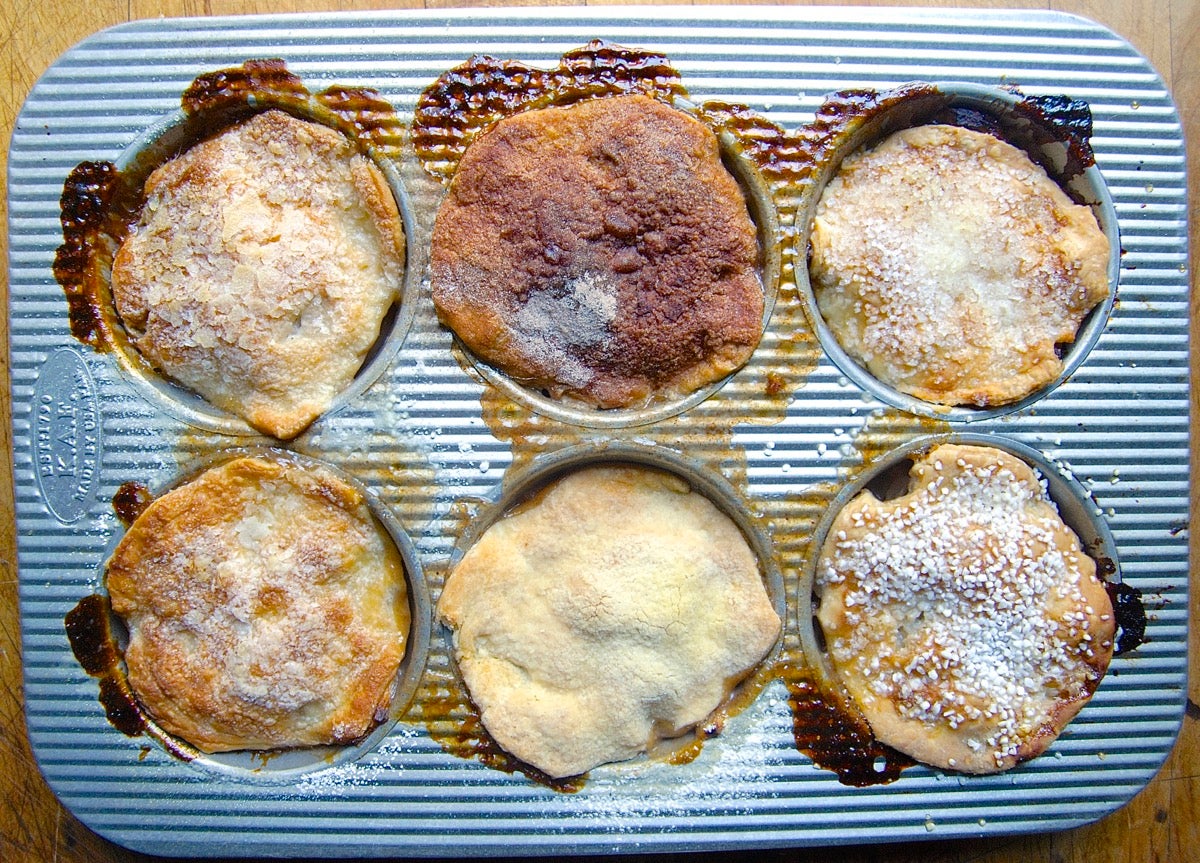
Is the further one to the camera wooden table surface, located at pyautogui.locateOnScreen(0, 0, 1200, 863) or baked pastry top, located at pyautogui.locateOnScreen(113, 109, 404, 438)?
wooden table surface, located at pyautogui.locateOnScreen(0, 0, 1200, 863)

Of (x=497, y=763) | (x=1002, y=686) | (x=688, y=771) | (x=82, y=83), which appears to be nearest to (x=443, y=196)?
(x=82, y=83)

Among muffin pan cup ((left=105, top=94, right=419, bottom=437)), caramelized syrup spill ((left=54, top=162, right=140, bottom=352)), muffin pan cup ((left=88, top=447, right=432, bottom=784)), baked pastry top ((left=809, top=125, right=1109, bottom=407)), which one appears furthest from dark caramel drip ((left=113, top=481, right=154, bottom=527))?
baked pastry top ((left=809, top=125, right=1109, bottom=407))

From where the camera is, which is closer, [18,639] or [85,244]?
[85,244]

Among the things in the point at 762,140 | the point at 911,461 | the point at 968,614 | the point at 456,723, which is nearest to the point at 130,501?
the point at 456,723

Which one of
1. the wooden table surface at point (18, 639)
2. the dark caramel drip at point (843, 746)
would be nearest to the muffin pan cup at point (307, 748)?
the wooden table surface at point (18, 639)

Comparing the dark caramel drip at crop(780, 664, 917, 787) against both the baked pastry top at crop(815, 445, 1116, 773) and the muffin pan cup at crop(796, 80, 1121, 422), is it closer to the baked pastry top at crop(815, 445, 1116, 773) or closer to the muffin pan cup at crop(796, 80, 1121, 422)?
the baked pastry top at crop(815, 445, 1116, 773)

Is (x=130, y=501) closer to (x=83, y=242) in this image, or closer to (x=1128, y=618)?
(x=83, y=242)

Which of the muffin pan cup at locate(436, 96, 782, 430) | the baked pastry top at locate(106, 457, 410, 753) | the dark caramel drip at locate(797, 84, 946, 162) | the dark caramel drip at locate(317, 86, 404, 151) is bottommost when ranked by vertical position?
the baked pastry top at locate(106, 457, 410, 753)
